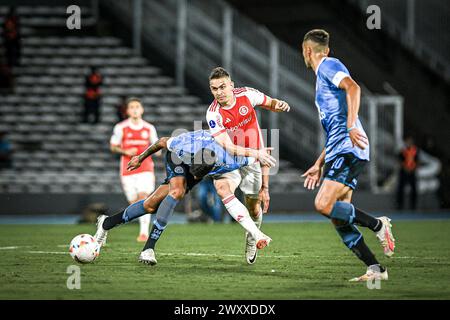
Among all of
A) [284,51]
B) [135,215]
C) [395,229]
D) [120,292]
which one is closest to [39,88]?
[284,51]

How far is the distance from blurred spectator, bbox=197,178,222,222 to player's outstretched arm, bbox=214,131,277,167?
8835 millimetres

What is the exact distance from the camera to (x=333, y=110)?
9031mm

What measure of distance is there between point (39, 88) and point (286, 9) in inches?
292

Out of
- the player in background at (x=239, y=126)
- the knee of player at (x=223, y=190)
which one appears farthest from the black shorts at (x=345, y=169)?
the knee of player at (x=223, y=190)

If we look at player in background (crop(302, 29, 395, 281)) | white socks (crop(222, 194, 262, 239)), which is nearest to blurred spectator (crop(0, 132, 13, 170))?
white socks (crop(222, 194, 262, 239))

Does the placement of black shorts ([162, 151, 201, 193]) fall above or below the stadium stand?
below

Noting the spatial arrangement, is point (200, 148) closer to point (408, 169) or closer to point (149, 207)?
point (149, 207)

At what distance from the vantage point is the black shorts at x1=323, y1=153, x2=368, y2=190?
8922 mm

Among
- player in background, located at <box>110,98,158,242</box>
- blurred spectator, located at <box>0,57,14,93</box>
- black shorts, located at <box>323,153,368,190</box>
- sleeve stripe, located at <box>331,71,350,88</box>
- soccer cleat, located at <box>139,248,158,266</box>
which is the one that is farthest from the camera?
blurred spectator, located at <box>0,57,14,93</box>

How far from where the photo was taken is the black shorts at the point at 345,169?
892cm

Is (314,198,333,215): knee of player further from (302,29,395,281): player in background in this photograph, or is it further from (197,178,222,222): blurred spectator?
(197,178,222,222): blurred spectator

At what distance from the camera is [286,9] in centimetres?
2755

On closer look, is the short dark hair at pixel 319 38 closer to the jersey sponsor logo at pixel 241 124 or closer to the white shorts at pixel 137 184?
the jersey sponsor logo at pixel 241 124

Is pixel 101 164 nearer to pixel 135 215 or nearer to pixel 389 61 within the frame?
pixel 389 61
